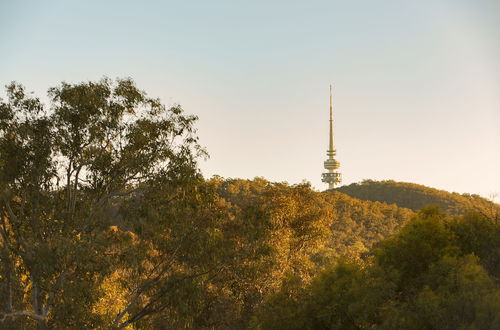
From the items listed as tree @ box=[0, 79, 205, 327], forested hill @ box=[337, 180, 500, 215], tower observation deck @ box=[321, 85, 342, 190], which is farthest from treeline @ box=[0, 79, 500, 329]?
tower observation deck @ box=[321, 85, 342, 190]

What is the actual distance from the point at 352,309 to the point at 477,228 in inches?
185

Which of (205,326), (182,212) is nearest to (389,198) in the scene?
(205,326)

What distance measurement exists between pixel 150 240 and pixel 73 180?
3.10m

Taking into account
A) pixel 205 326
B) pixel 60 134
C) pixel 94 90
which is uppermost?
pixel 94 90

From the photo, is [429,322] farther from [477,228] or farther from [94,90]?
[94,90]

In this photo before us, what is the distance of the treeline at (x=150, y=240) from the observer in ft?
61.1

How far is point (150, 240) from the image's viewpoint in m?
21.0

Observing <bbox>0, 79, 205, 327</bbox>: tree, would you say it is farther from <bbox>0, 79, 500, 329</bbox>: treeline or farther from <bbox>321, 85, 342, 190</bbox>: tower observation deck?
<bbox>321, 85, 342, 190</bbox>: tower observation deck

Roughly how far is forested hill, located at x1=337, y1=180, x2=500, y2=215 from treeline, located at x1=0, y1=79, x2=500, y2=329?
89.6 metres

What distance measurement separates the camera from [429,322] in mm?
17469

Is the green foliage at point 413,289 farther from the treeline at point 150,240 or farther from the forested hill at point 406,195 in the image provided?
the forested hill at point 406,195

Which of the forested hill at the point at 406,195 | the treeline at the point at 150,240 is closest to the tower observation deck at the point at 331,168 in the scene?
the forested hill at the point at 406,195

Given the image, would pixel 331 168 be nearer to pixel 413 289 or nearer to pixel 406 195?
pixel 406 195

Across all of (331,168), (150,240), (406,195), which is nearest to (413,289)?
(150,240)
